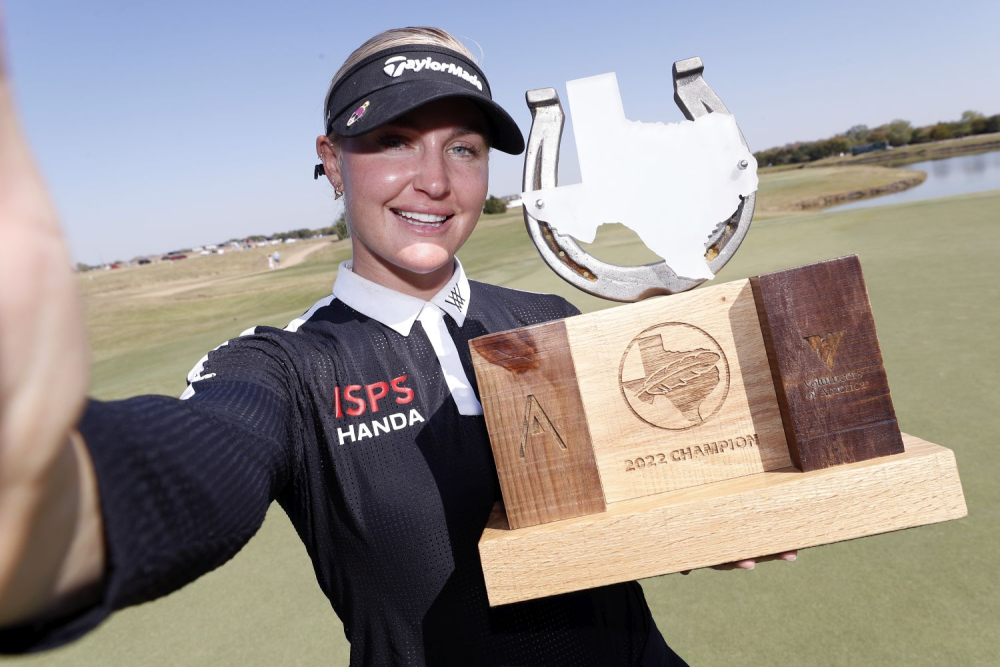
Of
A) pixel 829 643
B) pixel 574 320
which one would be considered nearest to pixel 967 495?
pixel 829 643

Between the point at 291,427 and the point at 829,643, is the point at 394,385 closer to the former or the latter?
the point at 291,427

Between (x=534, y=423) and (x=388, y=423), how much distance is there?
0.29 metres

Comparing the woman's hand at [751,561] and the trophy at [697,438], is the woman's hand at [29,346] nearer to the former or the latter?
the trophy at [697,438]

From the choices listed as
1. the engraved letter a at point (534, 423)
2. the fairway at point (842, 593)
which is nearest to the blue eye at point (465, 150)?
the engraved letter a at point (534, 423)

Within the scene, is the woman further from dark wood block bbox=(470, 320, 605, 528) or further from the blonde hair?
dark wood block bbox=(470, 320, 605, 528)

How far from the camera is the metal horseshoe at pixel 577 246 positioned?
1.05 m

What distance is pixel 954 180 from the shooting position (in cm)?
1952

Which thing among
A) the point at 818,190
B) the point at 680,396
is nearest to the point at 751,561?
the point at 680,396

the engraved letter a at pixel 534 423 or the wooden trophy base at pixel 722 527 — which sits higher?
the engraved letter a at pixel 534 423

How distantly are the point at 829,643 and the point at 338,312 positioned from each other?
1501 millimetres

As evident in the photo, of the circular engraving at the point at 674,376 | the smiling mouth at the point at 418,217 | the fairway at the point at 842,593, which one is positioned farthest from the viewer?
the fairway at the point at 842,593

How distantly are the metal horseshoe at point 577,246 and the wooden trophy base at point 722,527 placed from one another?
0.36m

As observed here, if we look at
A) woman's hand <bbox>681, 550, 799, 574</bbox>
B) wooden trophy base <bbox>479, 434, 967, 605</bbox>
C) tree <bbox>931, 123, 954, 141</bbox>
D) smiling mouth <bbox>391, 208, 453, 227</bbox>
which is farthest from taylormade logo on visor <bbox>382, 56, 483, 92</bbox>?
tree <bbox>931, 123, 954, 141</bbox>

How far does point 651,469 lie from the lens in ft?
3.04
